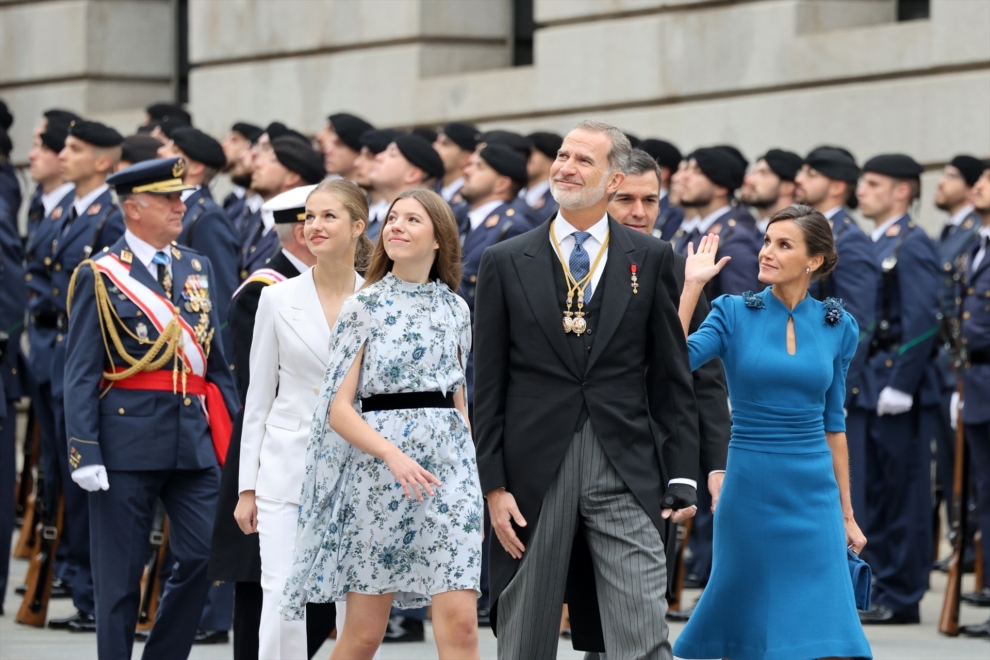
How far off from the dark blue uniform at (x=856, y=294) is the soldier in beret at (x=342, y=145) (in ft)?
12.6

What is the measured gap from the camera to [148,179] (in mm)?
7723

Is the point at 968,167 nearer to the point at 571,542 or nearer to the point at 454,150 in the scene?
the point at 454,150

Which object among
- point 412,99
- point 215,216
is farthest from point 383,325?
point 412,99

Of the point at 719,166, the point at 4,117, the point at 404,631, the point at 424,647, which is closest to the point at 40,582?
the point at 404,631

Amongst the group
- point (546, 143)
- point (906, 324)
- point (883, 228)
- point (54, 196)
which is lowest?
point (906, 324)

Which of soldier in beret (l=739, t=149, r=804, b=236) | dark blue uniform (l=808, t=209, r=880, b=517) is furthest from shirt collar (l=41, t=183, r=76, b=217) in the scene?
dark blue uniform (l=808, t=209, r=880, b=517)

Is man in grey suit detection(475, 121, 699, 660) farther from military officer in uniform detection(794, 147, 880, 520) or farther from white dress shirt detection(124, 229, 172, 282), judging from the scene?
military officer in uniform detection(794, 147, 880, 520)

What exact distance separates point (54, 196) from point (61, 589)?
2.69 meters

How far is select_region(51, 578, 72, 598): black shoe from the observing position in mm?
10727

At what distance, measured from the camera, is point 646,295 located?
6.05 m

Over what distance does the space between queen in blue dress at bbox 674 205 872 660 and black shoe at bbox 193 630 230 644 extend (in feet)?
10.3

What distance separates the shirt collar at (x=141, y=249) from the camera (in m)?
7.64

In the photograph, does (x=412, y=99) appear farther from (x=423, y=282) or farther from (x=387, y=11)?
(x=423, y=282)

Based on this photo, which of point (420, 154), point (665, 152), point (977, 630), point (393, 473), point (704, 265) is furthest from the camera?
point (665, 152)
